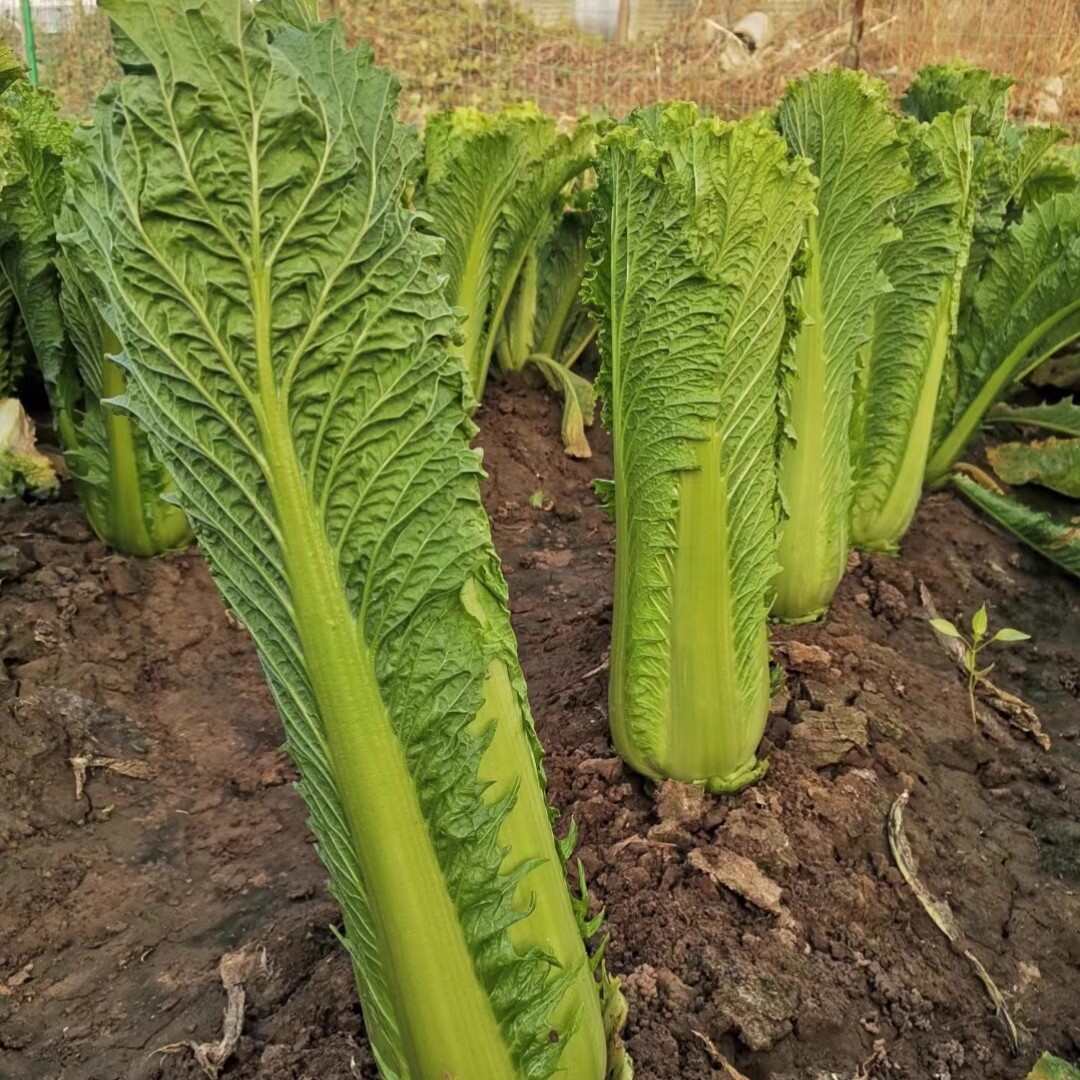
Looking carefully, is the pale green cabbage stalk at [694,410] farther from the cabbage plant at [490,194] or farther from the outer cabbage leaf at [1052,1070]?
the cabbage plant at [490,194]

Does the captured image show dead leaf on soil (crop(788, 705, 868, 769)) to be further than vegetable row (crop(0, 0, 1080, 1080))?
Yes

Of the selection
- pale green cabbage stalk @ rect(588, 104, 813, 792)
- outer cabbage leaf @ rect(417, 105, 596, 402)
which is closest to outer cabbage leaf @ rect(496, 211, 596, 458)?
outer cabbage leaf @ rect(417, 105, 596, 402)

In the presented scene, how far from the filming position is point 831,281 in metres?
3.66

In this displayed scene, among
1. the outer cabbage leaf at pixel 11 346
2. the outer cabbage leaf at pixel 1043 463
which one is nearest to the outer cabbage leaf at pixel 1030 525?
the outer cabbage leaf at pixel 1043 463

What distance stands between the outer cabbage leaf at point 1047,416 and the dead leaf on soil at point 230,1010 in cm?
475

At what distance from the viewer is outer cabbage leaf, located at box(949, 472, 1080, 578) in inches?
191

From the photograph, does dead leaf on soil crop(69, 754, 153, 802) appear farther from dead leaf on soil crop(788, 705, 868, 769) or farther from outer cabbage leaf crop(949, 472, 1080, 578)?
outer cabbage leaf crop(949, 472, 1080, 578)

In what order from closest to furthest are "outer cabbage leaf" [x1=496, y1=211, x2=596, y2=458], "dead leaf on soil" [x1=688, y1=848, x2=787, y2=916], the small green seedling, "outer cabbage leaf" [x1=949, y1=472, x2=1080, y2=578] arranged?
"dead leaf on soil" [x1=688, y1=848, x2=787, y2=916], the small green seedling, "outer cabbage leaf" [x1=949, y1=472, x2=1080, y2=578], "outer cabbage leaf" [x1=496, y1=211, x2=596, y2=458]

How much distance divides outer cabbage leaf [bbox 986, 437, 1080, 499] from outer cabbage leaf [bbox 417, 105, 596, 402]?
9.41 feet

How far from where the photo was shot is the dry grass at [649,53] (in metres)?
14.8

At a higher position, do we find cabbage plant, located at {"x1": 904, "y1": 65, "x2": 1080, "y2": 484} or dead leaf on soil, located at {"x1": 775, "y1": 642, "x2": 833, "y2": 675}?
cabbage plant, located at {"x1": 904, "y1": 65, "x2": 1080, "y2": 484}

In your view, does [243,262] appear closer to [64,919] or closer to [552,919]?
[552,919]

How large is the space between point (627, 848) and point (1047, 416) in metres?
3.99

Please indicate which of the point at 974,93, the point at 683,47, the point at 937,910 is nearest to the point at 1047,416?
the point at 974,93
